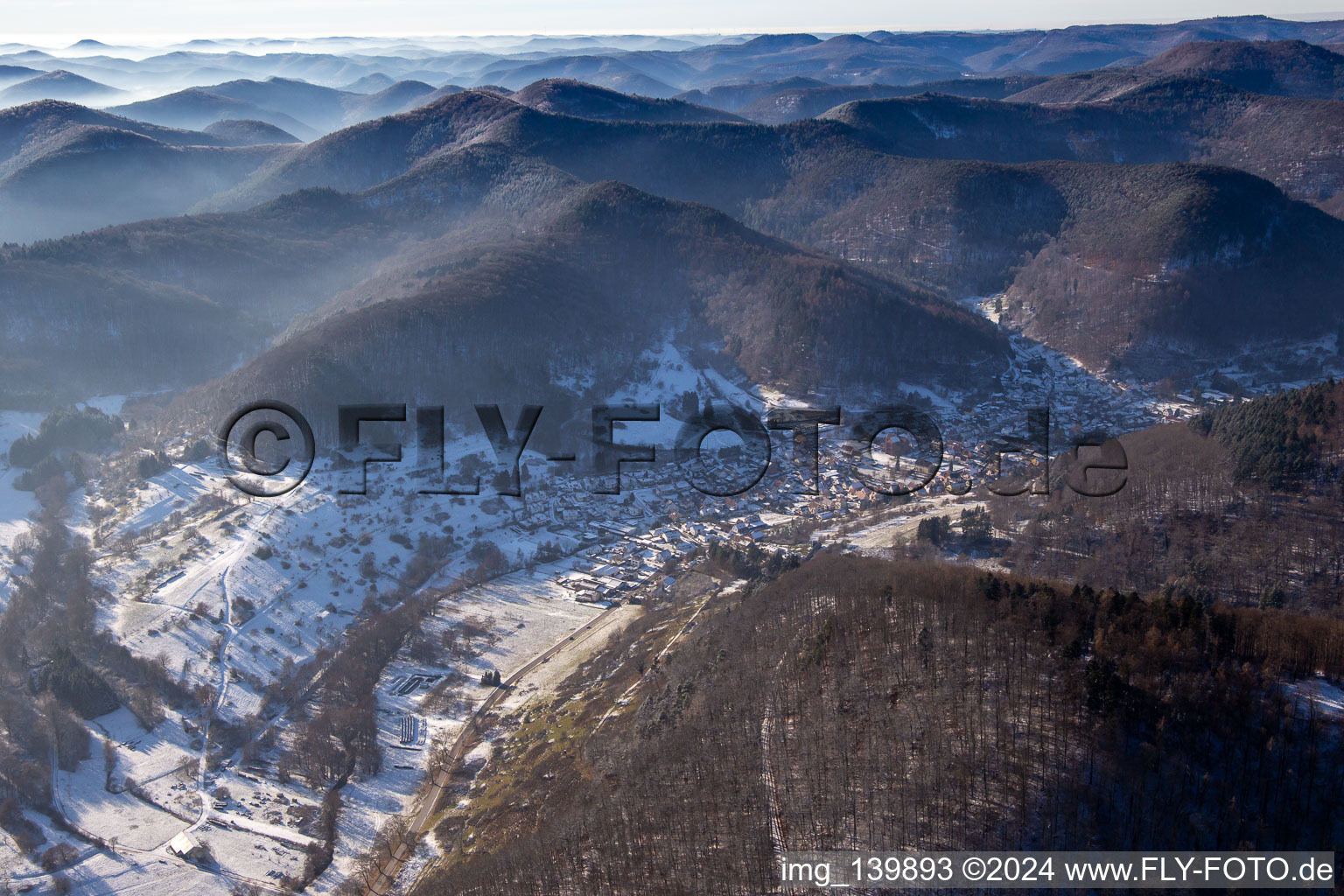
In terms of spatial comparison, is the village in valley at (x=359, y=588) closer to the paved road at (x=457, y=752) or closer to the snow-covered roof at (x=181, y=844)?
the snow-covered roof at (x=181, y=844)

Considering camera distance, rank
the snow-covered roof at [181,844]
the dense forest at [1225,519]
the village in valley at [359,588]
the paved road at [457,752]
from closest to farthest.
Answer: the paved road at [457,752]
the snow-covered roof at [181,844]
the village in valley at [359,588]
the dense forest at [1225,519]

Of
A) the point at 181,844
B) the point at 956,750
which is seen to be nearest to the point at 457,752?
the point at 181,844

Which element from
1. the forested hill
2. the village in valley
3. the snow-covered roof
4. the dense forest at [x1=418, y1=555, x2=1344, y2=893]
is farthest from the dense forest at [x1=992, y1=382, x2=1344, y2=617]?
the snow-covered roof

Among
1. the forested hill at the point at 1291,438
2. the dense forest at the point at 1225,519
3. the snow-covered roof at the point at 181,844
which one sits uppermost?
the forested hill at the point at 1291,438

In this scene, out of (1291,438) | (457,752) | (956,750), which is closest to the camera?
(956,750)

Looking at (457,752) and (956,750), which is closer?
(956,750)

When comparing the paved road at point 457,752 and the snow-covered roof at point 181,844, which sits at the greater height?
the paved road at point 457,752

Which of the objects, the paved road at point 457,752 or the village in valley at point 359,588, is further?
the village in valley at point 359,588

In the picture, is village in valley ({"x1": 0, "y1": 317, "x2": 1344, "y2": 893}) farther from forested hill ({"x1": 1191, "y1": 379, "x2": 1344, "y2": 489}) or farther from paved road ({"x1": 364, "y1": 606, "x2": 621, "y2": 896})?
forested hill ({"x1": 1191, "y1": 379, "x2": 1344, "y2": 489})

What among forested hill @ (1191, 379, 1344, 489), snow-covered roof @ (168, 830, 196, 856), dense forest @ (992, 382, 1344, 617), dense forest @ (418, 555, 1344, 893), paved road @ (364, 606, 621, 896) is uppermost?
forested hill @ (1191, 379, 1344, 489)

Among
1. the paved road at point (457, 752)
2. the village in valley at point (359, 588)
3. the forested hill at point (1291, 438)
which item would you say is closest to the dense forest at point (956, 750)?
the paved road at point (457, 752)

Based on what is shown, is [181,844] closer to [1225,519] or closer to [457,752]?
[457,752]
